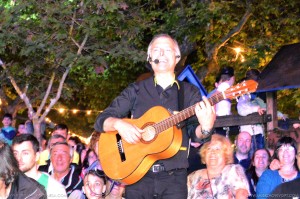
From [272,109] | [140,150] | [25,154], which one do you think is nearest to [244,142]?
[272,109]

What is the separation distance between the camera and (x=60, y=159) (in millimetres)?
8703

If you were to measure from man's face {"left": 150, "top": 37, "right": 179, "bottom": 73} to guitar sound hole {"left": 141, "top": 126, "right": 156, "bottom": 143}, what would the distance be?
46cm

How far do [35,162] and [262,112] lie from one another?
3.68 m

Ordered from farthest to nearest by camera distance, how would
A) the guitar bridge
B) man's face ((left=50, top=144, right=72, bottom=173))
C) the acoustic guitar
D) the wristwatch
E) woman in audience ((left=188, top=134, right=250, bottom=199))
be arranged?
man's face ((left=50, top=144, right=72, bottom=173)), woman in audience ((left=188, top=134, right=250, bottom=199)), the guitar bridge, the acoustic guitar, the wristwatch

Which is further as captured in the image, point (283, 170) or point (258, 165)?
point (258, 165)

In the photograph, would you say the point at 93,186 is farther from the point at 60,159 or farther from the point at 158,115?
the point at 158,115

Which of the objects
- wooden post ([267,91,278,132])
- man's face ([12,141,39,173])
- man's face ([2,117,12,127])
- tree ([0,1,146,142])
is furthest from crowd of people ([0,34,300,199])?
man's face ([2,117,12,127])

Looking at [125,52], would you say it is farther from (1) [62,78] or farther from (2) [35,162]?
(2) [35,162]

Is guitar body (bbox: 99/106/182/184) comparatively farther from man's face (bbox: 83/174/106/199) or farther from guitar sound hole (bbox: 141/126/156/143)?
man's face (bbox: 83/174/106/199)

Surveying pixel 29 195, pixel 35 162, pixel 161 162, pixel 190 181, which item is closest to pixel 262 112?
pixel 190 181

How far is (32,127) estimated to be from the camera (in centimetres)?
1458

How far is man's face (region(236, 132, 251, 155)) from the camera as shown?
928 cm

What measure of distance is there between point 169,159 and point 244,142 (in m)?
4.10

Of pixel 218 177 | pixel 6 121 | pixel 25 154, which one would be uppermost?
pixel 6 121
